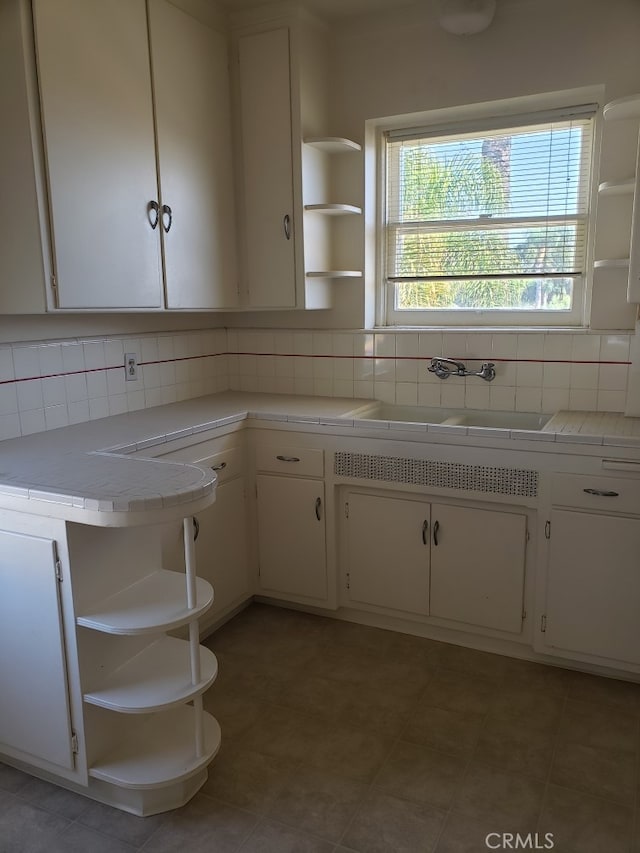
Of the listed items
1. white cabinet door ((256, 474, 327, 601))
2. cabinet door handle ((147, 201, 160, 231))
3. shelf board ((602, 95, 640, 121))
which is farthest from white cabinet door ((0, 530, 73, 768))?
shelf board ((602, 95, 640, 121))

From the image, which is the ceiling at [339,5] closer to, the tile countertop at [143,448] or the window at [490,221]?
the window at [490,221]

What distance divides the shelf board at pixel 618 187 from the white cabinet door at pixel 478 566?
1.31 metres

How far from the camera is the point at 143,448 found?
242cm

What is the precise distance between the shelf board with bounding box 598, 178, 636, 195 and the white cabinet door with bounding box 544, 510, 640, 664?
1.25 meters

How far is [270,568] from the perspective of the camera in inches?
119

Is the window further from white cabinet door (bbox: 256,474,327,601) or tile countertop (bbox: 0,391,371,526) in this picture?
white cabinet door (bbox: 256,474,327,601)

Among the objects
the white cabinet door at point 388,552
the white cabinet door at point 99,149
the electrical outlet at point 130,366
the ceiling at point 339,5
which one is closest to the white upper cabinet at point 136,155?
the white cabinet door at point 99,149

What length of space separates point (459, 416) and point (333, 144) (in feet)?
4.50

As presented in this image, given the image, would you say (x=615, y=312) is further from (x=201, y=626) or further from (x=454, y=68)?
(x=201, y=626)

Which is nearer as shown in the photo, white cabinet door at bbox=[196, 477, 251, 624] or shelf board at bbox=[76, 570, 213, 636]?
shelf board at bbox=[76, 570, 213, 636]

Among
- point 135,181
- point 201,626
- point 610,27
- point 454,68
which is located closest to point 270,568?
point 201,626

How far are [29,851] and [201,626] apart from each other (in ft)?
3.63

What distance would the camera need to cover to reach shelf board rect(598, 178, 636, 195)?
99.1 inches

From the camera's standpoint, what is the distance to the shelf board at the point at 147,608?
1776 millimetres
